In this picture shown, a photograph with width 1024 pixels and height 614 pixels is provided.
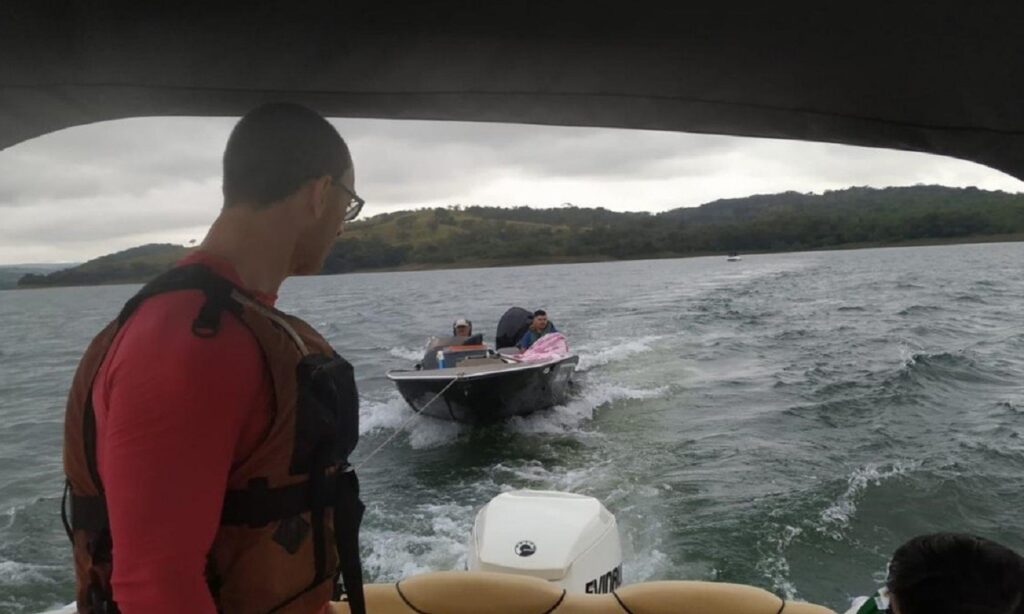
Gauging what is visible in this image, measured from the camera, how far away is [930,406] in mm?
11531

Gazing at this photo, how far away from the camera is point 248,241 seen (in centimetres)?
110

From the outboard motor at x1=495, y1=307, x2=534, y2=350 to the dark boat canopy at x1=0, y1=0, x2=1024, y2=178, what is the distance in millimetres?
11007

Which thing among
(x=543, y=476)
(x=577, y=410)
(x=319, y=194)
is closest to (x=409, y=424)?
(x=577, y=410)

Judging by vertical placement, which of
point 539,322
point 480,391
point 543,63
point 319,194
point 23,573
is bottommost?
point 23,573

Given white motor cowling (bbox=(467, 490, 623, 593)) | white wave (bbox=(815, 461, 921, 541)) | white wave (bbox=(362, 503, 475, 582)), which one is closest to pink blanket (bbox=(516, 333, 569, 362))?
white wave (bbox=(362, 503, 475, 582))

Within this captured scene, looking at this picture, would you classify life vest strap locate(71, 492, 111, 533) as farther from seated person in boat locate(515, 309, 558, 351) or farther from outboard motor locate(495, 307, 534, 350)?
outboard motor locate(495, 307, 534, 350)

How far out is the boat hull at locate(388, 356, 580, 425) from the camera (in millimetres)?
9984

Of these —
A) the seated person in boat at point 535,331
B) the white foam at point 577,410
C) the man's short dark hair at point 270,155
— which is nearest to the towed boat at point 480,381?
the white foam at point 577,410

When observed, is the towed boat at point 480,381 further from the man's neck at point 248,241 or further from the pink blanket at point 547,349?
the man's neck at point 248,241

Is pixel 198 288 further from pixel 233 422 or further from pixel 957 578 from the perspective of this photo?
pixel 957 578

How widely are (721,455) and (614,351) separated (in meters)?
7.73

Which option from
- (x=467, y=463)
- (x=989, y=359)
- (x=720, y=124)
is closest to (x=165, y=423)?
(x=720, y=124)

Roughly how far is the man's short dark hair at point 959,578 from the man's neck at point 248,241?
1402 mm

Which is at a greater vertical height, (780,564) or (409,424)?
(409,424)
